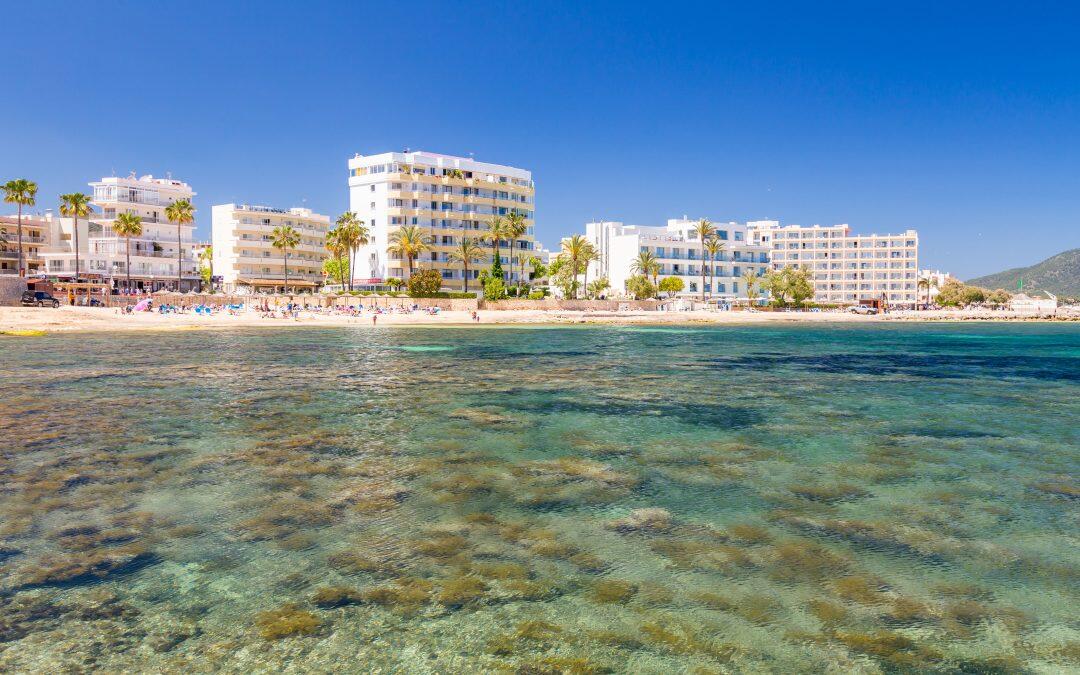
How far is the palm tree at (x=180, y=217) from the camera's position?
11256cm

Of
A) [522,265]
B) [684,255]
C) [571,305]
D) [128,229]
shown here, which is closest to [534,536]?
[571,305]

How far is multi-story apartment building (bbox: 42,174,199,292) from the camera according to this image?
358 feet

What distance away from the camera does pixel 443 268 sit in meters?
118

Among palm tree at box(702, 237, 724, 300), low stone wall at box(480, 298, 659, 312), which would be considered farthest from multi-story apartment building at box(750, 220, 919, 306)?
low stone wall at box(480, 298, 659, 312)

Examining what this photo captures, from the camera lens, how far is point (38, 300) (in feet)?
265

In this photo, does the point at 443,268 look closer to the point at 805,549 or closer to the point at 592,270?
the point at 592,270

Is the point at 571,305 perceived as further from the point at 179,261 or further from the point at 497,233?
the point at 179,261

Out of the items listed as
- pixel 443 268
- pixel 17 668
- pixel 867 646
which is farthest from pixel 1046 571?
pixel 443 268

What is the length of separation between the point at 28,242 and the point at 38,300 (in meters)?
38.9

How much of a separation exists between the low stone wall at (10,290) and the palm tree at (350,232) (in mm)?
39891

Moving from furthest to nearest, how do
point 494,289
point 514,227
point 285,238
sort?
point 285,238 → point 514,227 → point 494,289

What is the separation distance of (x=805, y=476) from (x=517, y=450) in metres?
5.81

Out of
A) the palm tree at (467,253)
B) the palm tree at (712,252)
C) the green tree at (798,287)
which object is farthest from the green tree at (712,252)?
the palm tree at (467,253)

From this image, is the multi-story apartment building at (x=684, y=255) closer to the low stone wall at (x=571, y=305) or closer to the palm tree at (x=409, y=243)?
the low stone wall at (x=571, y=305)
